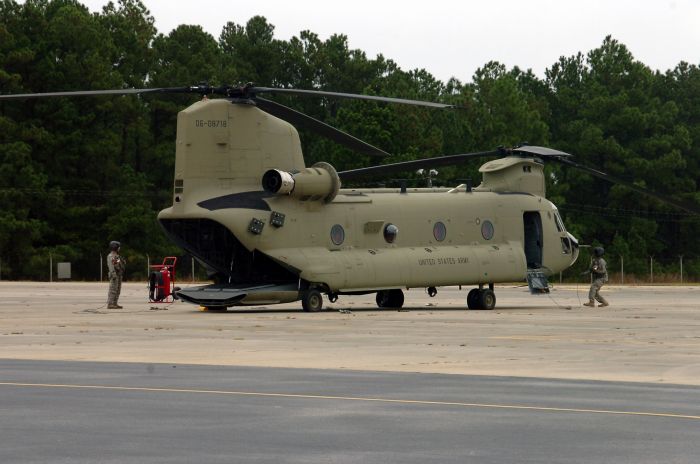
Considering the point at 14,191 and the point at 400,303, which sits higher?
the point at 14,191

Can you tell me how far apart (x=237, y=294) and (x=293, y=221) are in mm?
2995

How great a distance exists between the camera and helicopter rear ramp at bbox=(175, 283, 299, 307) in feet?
130

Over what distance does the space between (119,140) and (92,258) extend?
918cm

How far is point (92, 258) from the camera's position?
97.0m

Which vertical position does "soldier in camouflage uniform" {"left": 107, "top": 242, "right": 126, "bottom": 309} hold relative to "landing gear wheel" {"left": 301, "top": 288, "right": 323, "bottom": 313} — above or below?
above

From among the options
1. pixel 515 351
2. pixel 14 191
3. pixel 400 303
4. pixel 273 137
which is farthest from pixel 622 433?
pixel 14 191

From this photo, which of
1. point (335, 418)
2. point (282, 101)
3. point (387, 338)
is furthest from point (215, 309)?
point (282, 101)

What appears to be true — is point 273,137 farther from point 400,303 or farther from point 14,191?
point 14,191

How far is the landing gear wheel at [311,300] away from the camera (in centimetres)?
4078

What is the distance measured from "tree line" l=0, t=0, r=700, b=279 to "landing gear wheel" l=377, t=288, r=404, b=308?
51.1 m

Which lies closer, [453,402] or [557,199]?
[453,402]

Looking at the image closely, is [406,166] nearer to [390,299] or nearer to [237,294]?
[390,299]

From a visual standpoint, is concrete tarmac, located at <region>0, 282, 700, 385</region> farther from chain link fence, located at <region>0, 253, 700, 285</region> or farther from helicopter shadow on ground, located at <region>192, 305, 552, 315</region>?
chain link fence, located at <region>0, 253, 700, 285</region>

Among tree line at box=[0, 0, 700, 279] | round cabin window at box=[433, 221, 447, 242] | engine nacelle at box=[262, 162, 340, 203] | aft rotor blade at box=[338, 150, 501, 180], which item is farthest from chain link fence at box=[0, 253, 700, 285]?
engine nacelle at box=[262, 162, 340, 203]
